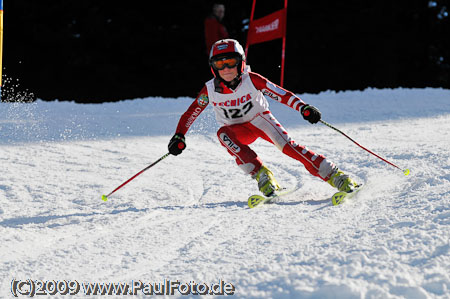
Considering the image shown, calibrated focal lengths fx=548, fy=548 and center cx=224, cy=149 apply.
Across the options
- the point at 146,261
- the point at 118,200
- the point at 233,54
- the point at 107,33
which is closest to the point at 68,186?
the point at 118,200

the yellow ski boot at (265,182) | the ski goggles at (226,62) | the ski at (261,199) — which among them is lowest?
the ski at (261,199)

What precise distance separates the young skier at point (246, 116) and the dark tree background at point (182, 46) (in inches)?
398

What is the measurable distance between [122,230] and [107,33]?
1205 cm

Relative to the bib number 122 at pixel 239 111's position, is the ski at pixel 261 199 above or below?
below

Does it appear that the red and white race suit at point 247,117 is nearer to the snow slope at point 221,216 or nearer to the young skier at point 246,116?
the young skier at point 246,116

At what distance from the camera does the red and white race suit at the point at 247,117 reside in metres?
3.94

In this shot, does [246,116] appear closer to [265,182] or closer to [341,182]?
[265,182]

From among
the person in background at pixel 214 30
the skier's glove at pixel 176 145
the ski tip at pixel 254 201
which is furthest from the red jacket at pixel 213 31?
the ski tip at pixel 254 201

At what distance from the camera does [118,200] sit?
4012 mm

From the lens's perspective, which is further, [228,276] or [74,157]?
[74,157]

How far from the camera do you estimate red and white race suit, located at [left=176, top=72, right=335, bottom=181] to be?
3.94 metres

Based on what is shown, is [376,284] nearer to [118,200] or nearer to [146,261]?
[146,261]

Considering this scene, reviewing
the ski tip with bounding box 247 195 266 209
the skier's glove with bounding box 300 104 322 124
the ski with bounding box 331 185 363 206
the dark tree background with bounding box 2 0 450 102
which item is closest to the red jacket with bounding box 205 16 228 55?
the skier's glove with bounding box 300 104 322 124

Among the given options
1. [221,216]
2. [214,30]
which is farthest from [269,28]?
[221,216]
